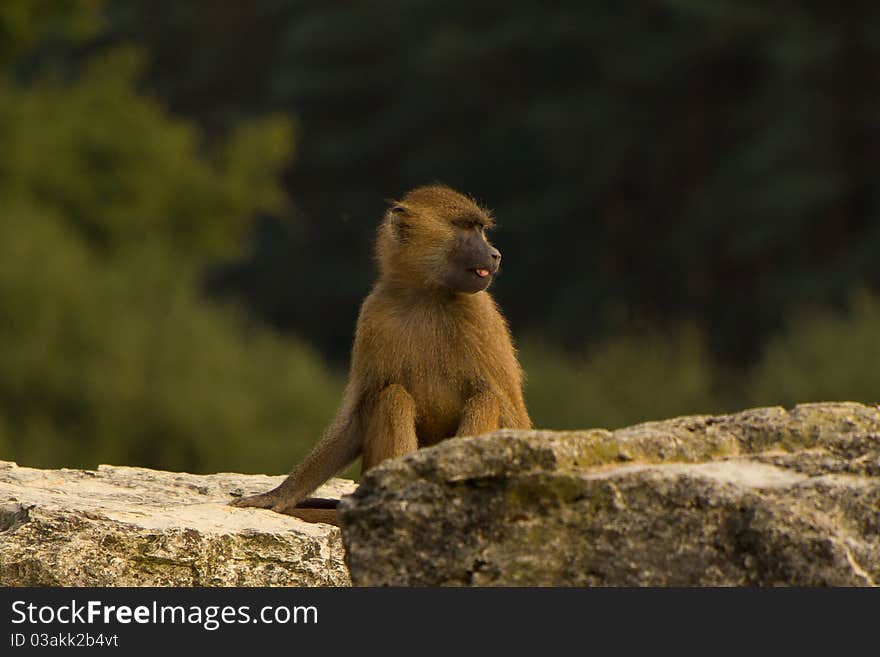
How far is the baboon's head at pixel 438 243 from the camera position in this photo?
319 inches

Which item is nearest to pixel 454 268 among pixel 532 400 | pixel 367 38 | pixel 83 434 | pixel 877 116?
pixel 532 400

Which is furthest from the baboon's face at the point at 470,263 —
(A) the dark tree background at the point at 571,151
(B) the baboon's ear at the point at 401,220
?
(A) the dark tree background at the point at 571,151

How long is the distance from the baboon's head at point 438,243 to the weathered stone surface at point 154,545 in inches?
50.1

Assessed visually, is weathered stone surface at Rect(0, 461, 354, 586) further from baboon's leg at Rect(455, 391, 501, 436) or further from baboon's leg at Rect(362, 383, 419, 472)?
baboon's leg at Rect(455, 391, 501, 436)

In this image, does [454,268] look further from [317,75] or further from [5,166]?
[317,75]

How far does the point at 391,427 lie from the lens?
7.68m

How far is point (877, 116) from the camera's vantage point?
31.1 meters

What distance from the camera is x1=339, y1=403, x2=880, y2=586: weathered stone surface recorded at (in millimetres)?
5145

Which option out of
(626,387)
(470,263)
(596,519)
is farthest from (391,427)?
(626,387)

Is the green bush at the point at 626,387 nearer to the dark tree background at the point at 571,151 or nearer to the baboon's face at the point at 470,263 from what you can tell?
the dark tree background at the point at 571,151

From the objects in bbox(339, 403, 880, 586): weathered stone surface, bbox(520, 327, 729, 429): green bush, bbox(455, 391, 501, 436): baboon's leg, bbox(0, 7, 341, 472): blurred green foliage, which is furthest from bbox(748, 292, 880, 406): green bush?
bbox(339, 403, 880, 586): weathered stone surface

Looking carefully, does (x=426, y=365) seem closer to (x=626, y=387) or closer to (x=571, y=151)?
(x=626, y=387)

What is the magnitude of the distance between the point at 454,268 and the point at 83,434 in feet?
57.4

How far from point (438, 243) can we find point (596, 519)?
10.3 ft
